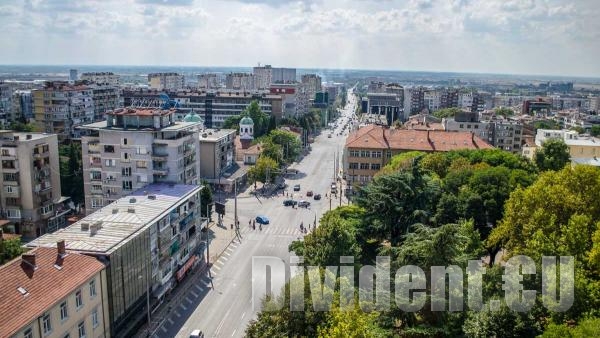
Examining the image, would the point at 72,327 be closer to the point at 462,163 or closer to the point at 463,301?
the point at 463,301

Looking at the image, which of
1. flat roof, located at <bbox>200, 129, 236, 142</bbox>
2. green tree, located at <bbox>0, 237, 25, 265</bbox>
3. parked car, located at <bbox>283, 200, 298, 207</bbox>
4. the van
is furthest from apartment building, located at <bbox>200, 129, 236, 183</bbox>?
the van

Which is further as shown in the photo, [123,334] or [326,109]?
[326,109]

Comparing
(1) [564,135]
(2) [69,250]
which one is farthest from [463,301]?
(1) [564,135]

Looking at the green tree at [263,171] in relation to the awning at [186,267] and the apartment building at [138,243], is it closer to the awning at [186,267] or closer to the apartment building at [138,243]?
the apartment building at [138,243]

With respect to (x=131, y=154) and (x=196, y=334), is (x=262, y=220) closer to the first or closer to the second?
(x=131, y=154)

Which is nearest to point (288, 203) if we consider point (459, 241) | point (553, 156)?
point (553, 156)

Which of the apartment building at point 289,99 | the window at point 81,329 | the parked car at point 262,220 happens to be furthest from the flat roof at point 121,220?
the apartment building at point 289,99
